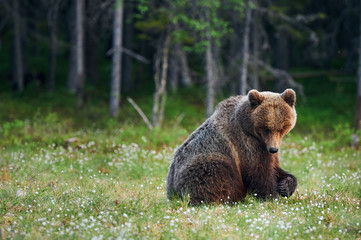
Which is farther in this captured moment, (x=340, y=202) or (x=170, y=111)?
(x=170, y=111)

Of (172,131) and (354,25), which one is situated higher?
(354,25)

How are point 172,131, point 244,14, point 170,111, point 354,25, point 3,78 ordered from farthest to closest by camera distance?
point 3,78, point 354,25, point 170,111, point 244,14, point 172,131

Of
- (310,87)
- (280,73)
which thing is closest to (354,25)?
(310,87)

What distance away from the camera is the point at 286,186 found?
21.8ft

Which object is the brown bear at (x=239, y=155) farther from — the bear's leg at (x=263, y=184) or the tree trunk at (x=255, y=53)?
the tree trunk at (x=255, y=53)

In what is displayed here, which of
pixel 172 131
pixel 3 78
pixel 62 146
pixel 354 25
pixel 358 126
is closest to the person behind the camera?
pixel 62 146

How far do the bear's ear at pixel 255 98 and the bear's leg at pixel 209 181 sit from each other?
3.14ft

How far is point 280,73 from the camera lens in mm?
19344

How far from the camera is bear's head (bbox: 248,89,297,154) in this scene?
604 cm

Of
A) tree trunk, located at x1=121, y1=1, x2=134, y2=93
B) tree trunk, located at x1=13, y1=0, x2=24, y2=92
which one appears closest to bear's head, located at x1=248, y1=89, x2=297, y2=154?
tree trunk, located at x1=13, y1=0, x2=24, y2=92

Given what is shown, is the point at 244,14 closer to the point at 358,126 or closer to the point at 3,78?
the point at 358,126

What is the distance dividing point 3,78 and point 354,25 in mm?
26741

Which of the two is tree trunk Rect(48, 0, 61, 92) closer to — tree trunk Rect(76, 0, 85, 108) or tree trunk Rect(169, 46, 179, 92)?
tree trunk Rect(76, 0, 85, 108)

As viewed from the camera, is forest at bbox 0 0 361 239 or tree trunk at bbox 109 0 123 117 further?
tree trunk at bbox 109 0 123 117
